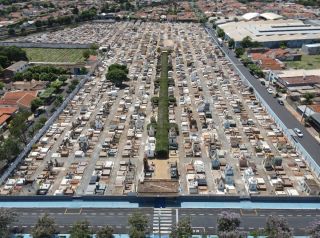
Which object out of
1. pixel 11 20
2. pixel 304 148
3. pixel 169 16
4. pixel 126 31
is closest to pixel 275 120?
pixel 304 148

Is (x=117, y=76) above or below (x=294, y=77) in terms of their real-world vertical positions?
above

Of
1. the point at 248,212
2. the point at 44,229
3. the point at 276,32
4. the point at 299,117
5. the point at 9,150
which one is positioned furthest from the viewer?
the point at 276,32

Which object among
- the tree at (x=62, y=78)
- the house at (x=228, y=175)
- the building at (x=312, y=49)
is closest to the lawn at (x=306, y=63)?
the building at (x=312, y=49)

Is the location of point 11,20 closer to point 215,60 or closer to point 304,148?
point 215,60

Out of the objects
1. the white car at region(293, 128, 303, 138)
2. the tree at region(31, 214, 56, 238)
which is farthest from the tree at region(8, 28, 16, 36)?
the tree at region(31, 214, 56, 238)

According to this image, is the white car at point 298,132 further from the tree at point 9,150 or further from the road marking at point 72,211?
the tree at point 9,150

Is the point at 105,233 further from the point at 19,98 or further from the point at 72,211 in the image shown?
the point at 19,98

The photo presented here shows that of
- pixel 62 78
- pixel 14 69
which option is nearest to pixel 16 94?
pixel 62 78

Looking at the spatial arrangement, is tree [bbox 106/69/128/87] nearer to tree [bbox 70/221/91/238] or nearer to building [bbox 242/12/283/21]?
tree [bbox 70/221/91/238]
